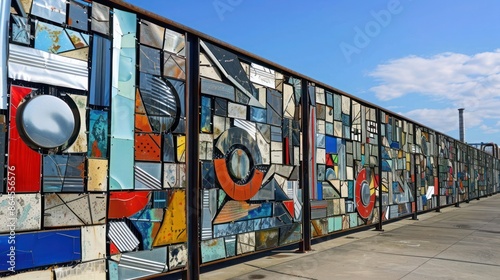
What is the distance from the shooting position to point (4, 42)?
4352mm

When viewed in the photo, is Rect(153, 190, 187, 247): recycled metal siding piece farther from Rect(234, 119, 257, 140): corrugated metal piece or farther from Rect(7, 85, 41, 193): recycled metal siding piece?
Rect(7, 85, 41, 193): recycled metal siding piece

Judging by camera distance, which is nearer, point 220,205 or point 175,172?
point 175,172

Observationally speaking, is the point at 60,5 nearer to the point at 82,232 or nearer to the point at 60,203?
the point at 60,203

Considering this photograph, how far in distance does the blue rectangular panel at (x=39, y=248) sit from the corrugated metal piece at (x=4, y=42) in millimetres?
1388

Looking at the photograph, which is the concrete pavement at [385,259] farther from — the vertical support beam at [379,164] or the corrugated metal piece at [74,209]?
the corrugated metal piece at [74,209]

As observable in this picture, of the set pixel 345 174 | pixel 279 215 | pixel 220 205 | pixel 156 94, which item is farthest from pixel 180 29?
pixel 345 174

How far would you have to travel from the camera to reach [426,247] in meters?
9.87

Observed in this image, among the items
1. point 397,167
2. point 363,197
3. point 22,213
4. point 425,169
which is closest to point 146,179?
point 22,213

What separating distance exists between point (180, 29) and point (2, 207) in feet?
11.7

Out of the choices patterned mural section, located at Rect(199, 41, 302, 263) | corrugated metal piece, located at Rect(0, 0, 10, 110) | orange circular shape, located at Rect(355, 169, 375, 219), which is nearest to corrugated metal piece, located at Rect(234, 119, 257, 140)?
patterned mural section, located at Rect(199, 41, 302, 263)

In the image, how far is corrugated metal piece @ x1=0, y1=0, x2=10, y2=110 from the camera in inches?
169

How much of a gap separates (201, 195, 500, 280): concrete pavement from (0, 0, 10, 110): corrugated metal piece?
4.20m

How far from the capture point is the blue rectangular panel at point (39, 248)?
13.9ft

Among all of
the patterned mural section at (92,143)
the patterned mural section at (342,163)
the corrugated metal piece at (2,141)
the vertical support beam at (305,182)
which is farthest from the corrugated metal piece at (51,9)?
the patterned mural section at (342,163)
